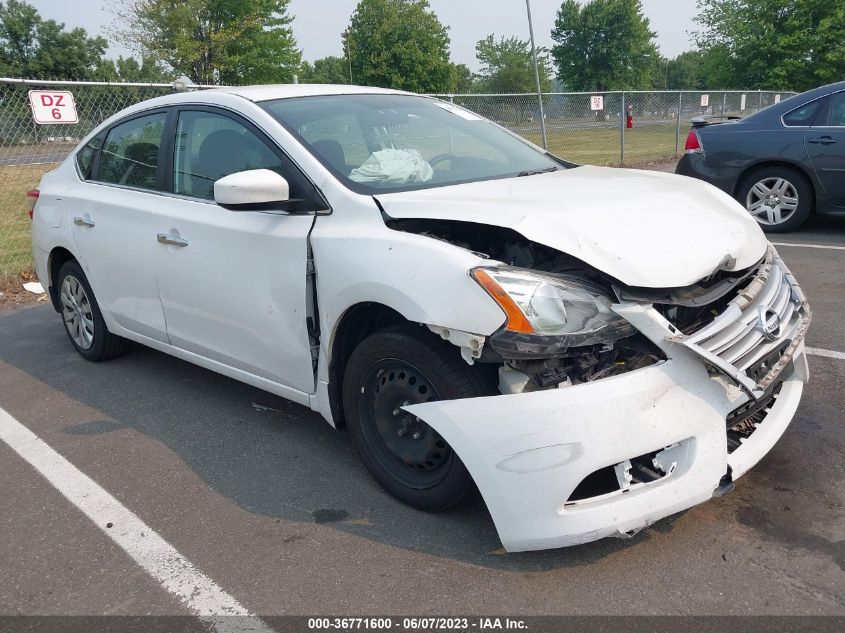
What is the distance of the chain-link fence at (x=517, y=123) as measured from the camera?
8086 mm

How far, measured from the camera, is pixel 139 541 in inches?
115

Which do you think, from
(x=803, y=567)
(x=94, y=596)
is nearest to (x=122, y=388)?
(x=94, y=596)

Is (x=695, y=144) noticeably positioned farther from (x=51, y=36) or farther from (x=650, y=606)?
(x=51, y=36)

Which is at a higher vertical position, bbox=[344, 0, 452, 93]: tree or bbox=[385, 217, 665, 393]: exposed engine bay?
bbox=[344, 0, 452, 93]: tree

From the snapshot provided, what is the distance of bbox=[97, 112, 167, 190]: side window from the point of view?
4.21m

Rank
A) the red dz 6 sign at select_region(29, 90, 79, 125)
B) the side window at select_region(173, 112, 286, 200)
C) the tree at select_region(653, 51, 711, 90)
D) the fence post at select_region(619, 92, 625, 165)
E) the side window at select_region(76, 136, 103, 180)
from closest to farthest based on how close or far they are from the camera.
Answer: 1. the side window at select_region(173, 112, 286, 200)
2. the side window at select_region(76, 136, 103, 180)
3. the red dz 6 sign at select_region(29, 90, 79, 125)
4. the fence post at select_region(619, 92, 625, 165)
5. the tree at select_region(653, 51, 711, 90)

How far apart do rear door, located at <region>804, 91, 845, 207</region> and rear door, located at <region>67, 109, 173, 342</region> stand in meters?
6.28

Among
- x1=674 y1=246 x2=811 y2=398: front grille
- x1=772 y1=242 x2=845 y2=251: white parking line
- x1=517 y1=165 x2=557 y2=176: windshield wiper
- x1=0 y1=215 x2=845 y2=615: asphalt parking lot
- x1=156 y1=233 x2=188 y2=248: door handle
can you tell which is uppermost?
x1=517 y1=165 x2=557 y2=176: windshield wiper

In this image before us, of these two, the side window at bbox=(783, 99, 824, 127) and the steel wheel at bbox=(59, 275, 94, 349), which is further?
the side window at bbox=(783, 99, 824, 127)

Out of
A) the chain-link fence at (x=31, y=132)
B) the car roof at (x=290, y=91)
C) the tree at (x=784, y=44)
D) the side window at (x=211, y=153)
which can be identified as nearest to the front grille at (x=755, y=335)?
A: the side window at (x=211, y=153)

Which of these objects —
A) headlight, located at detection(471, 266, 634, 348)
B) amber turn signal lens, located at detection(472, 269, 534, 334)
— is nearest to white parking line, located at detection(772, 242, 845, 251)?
headlight, located at detection(471, 266, 634, 348)

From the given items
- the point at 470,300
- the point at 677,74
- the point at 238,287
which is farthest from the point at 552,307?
the point at 677,74

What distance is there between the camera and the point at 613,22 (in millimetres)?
67938

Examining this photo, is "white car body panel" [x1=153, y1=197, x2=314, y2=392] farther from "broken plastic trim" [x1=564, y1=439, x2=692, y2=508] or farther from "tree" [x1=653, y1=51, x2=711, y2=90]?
"tree" [x1=653, y1=51, x2=711, y2=90]
